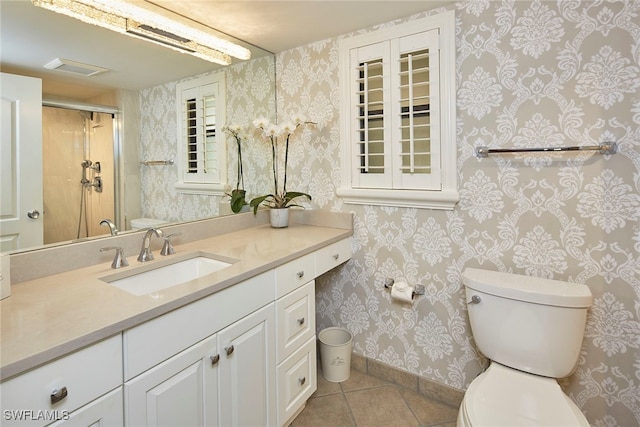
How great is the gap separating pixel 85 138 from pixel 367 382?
1872 mm

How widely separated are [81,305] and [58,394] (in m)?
0.25

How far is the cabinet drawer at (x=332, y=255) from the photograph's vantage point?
168cm

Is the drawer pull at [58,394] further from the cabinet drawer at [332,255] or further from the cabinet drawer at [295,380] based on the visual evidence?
the cabinet drawer at [332,255]

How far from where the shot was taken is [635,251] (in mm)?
1291

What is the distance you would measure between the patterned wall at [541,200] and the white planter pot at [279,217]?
1.83 feet

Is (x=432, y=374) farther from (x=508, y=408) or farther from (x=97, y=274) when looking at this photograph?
(x=97, y=274)

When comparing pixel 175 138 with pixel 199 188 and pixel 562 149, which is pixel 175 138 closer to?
pixel 199 188

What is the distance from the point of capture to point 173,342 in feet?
3.20

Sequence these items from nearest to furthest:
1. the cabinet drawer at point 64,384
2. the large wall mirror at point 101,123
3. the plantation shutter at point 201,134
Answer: the cabinet drawer at point 64,384
the large wall mirror at point 101,123
the plantation shutter at point 201,134

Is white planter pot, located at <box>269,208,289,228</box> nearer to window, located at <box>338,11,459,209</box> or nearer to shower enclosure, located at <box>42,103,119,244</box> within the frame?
window, located at <box>338,11,459,209</box>

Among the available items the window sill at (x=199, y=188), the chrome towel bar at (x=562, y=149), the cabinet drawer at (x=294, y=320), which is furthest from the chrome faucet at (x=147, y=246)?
the chrome towel bar at (x=562, y=149)

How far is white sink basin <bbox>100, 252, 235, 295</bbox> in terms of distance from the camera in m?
1.24

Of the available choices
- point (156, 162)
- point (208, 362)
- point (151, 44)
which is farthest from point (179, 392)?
point (151, 44)

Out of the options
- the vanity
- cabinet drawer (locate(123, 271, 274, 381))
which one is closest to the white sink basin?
the vanity
